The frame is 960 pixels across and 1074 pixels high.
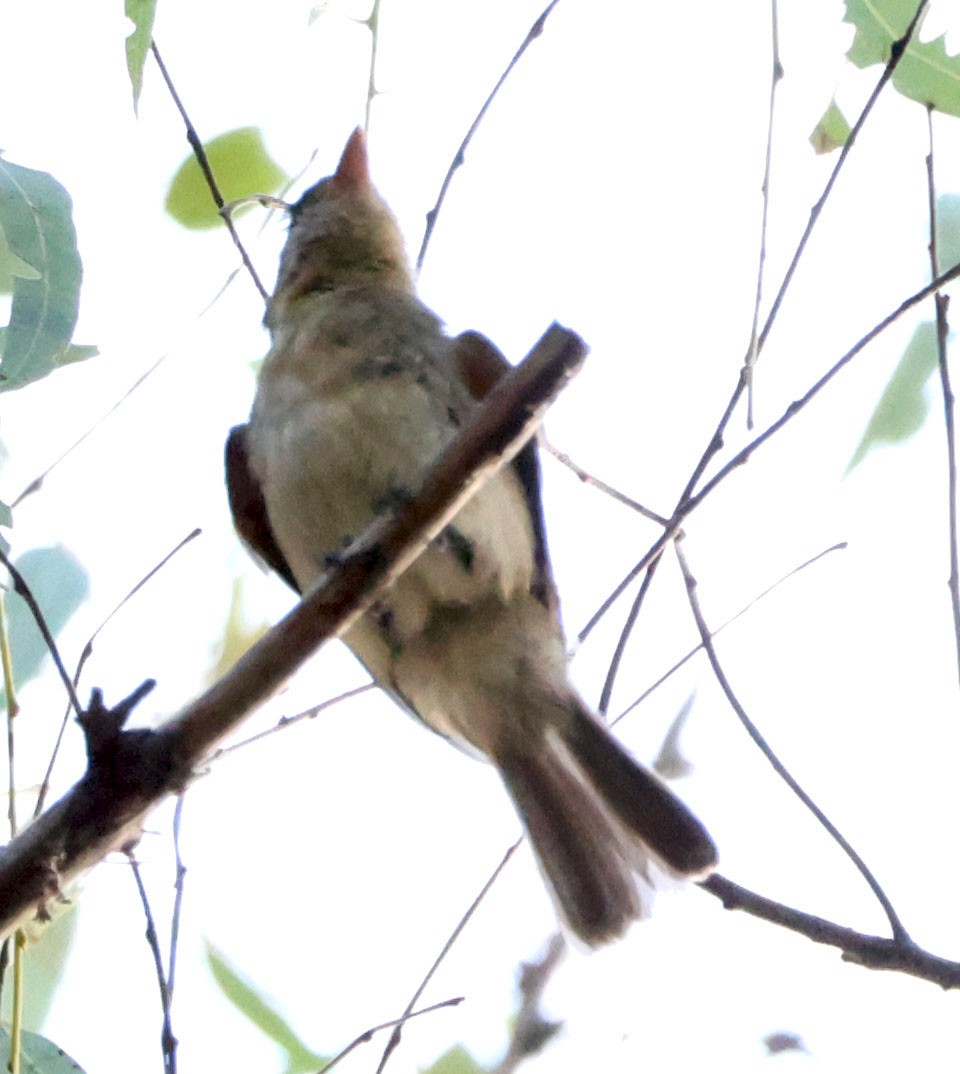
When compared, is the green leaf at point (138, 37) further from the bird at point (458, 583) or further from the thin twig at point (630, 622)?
the thin twig at point (630, 622)

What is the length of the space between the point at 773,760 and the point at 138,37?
1.25 m

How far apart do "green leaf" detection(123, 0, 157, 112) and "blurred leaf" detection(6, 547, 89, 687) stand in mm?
1003

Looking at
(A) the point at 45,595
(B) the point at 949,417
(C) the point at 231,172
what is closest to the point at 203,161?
(C) the point at 231,172

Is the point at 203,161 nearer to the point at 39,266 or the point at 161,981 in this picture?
the point at 39,266

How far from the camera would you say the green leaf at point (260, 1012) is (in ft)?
8.13

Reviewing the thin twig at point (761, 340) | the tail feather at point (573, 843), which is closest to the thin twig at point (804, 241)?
the thin twig at point (761, 340)

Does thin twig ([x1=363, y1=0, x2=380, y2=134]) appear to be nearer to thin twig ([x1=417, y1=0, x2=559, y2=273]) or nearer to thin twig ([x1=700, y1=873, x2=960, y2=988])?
thin twig ([x1=417, y1=0, x2=559, y2=273])

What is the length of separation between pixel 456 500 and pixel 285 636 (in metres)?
0.24

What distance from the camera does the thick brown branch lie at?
1.45 meters

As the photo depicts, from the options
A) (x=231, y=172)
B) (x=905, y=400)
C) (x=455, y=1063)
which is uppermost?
(x=905, y=400)

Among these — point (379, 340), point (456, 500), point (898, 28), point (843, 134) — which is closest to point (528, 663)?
point (379, 340)

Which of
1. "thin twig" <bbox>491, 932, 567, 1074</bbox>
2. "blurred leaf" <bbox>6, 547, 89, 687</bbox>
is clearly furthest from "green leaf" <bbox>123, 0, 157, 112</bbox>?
"thin twig" <bbox>491, 932, 567, 1074</bbox>

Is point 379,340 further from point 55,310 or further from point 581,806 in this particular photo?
point 581,806

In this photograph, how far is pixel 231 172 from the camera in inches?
108
